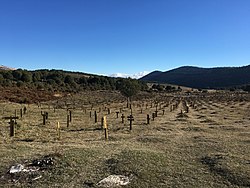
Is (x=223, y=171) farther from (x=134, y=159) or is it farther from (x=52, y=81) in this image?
(x=52, y=81)

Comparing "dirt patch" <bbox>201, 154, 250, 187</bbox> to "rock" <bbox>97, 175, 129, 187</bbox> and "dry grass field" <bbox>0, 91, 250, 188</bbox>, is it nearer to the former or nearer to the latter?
"dry grass field" <bbox>0, 91, 250, 188</bbox>

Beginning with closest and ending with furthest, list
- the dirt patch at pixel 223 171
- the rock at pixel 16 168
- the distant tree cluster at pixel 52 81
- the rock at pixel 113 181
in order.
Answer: the rock at pixel 113 181, the dirt patch at pixel 223 171, the rock at pixel 16 168, the distant tree cluster at pixel 52 81

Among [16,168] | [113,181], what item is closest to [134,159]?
Result: [113,181]

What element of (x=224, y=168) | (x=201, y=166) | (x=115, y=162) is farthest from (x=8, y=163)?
(x=224, y=168)

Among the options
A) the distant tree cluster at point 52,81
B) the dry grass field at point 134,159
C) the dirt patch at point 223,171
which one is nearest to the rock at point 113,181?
the dry grass field at point 134,159

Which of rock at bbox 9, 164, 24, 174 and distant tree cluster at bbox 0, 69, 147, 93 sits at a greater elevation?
distant tree cluster at bbox 0, 69, 147, 93

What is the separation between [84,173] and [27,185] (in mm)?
2005

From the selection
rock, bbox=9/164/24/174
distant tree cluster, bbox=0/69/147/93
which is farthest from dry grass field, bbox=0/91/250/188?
distant tree cluster, bbox=0/69/147/93

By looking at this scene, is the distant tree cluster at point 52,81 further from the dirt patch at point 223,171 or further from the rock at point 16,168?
the rock at point 16,168

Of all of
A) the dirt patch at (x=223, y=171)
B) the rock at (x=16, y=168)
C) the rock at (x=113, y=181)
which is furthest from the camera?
the rock at (x=16, y=168)

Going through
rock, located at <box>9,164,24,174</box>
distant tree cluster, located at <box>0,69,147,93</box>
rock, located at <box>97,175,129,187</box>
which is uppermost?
distant tree cluster, located at <box>0,69,147,93</box>

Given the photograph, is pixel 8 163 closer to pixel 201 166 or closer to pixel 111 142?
pixel 111 142

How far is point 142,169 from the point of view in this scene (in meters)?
11.0

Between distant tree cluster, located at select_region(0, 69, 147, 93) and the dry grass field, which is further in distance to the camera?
distant tree cluster, located at select_region(0, 69, 147, 93)
